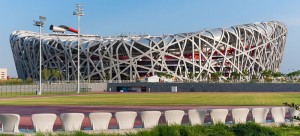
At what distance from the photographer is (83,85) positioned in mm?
83375

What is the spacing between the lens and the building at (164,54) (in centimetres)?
10362

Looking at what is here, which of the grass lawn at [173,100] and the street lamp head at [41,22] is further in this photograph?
the street lamp head at [41,22]

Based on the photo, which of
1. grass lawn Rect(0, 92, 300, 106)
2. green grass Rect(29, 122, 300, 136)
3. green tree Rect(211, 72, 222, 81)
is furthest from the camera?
green tree Rect(211, 72, 222, 81)

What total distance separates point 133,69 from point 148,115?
296 feet

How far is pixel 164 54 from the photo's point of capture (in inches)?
4053

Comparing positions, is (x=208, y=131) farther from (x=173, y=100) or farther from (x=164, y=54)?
(x=164, y=54)

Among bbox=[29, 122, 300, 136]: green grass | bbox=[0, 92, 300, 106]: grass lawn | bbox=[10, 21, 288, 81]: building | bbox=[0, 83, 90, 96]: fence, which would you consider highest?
bbox=[10, 21, 288, 81]: building

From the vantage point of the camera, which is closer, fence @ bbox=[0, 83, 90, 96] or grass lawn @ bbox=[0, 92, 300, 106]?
grass lawn @ bbox=[0, 92, 300, 106]

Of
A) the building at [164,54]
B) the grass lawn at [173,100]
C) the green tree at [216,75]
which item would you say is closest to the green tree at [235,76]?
the building at [164,54]

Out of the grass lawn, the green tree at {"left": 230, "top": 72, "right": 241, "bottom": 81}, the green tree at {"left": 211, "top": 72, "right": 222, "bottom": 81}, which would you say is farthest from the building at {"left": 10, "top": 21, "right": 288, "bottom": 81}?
the grass lawn

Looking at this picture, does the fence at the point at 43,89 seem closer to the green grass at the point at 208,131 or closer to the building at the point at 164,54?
the building at the point at 164,54

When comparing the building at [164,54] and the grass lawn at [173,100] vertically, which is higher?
the building at [164,54]

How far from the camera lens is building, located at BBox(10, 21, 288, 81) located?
10362 centimetres

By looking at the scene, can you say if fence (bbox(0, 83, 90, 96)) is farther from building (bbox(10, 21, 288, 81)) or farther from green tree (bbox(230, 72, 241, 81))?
green tree (bbox(230, 72, 241, 81))
